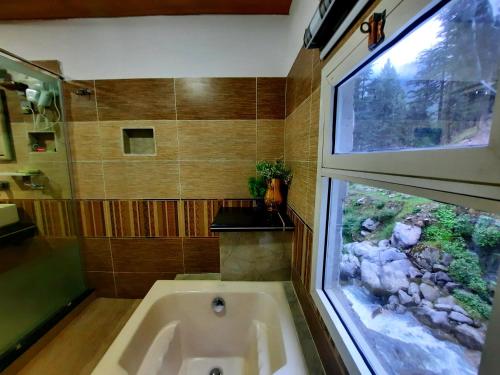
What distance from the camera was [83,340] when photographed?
136 cm

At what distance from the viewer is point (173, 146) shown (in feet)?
5.19

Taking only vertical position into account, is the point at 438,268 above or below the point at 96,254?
above

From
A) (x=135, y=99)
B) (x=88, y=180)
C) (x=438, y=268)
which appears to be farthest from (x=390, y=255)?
(x=88, y=180)

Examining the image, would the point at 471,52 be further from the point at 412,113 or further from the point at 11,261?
the point at 11,261

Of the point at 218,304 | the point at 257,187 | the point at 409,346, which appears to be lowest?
the point at 218,304

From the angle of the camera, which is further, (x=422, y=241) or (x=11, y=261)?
(x=11, y=261)

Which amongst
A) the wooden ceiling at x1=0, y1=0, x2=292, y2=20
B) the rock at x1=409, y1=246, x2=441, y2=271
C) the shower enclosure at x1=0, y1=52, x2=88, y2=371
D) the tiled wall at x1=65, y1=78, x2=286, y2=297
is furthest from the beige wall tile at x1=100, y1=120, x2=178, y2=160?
the rock at x1=409, y1=246, x2=441, y2=271

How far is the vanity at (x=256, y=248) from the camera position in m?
1.23

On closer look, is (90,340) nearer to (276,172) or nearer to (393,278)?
(276,172)

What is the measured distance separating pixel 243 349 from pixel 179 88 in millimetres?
1842

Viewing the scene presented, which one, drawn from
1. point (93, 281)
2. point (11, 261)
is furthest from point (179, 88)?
point (93, 281)

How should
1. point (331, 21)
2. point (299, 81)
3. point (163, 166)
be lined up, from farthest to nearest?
point (163, 166) < point (299, 81) < point (331, 21)

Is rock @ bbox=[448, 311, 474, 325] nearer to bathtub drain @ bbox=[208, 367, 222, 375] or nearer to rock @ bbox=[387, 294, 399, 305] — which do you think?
rock @ bbox=[387, 294, 399, 305]

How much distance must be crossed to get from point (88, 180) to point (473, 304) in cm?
212
